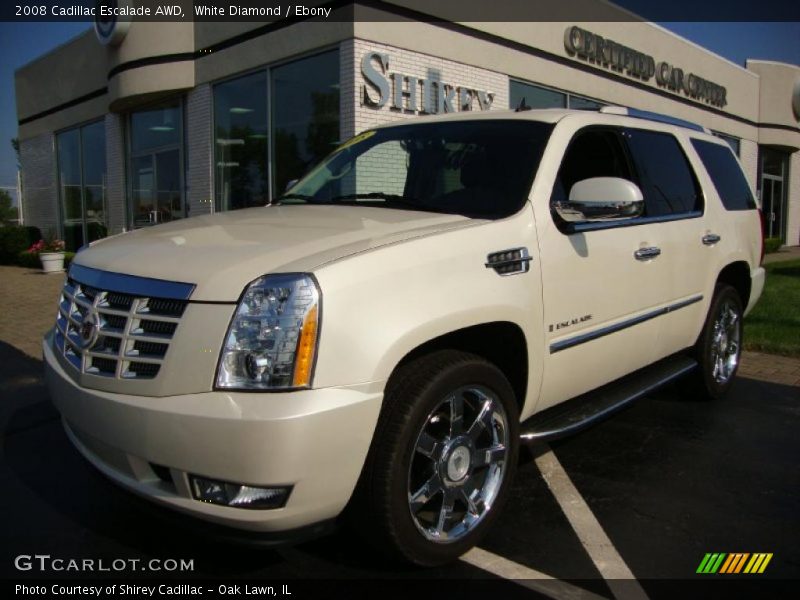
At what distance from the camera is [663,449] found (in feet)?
14.0

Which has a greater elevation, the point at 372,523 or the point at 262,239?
the point at 262,239

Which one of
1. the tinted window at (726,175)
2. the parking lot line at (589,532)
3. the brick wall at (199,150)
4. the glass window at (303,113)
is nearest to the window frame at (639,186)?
the tinted window at (726,175)

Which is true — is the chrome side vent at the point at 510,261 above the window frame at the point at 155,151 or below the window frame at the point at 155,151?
below

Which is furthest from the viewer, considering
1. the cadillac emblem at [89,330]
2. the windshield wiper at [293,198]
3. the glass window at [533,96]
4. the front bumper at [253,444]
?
the glass window at [533,96]

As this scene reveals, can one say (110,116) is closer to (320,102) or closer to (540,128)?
(320,102)

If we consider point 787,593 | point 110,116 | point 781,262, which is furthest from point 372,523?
point 781,262

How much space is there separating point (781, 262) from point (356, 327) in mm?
18238

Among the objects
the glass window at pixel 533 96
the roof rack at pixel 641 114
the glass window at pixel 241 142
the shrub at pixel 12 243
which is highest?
the glass window at pixel 533 96

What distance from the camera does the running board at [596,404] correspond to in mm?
3340

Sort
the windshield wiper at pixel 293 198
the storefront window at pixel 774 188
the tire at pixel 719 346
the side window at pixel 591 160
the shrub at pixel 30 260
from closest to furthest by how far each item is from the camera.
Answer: the side window at pixel 591 160
the windshield wiper at pixel 293 198
the tire at pixel 719 346
the shrub at pixel 30 260
the storefront window at pixel 774 188

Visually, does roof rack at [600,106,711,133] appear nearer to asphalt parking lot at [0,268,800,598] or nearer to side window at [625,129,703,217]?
side window at [625,129,703,217]

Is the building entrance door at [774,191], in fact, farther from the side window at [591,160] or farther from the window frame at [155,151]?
the side window at [591,160]

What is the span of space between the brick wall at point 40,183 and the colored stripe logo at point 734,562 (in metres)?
20.9

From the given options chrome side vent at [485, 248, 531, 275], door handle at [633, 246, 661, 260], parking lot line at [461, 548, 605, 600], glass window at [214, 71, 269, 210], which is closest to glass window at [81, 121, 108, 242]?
glass window at [214, 71, 269, 210]
